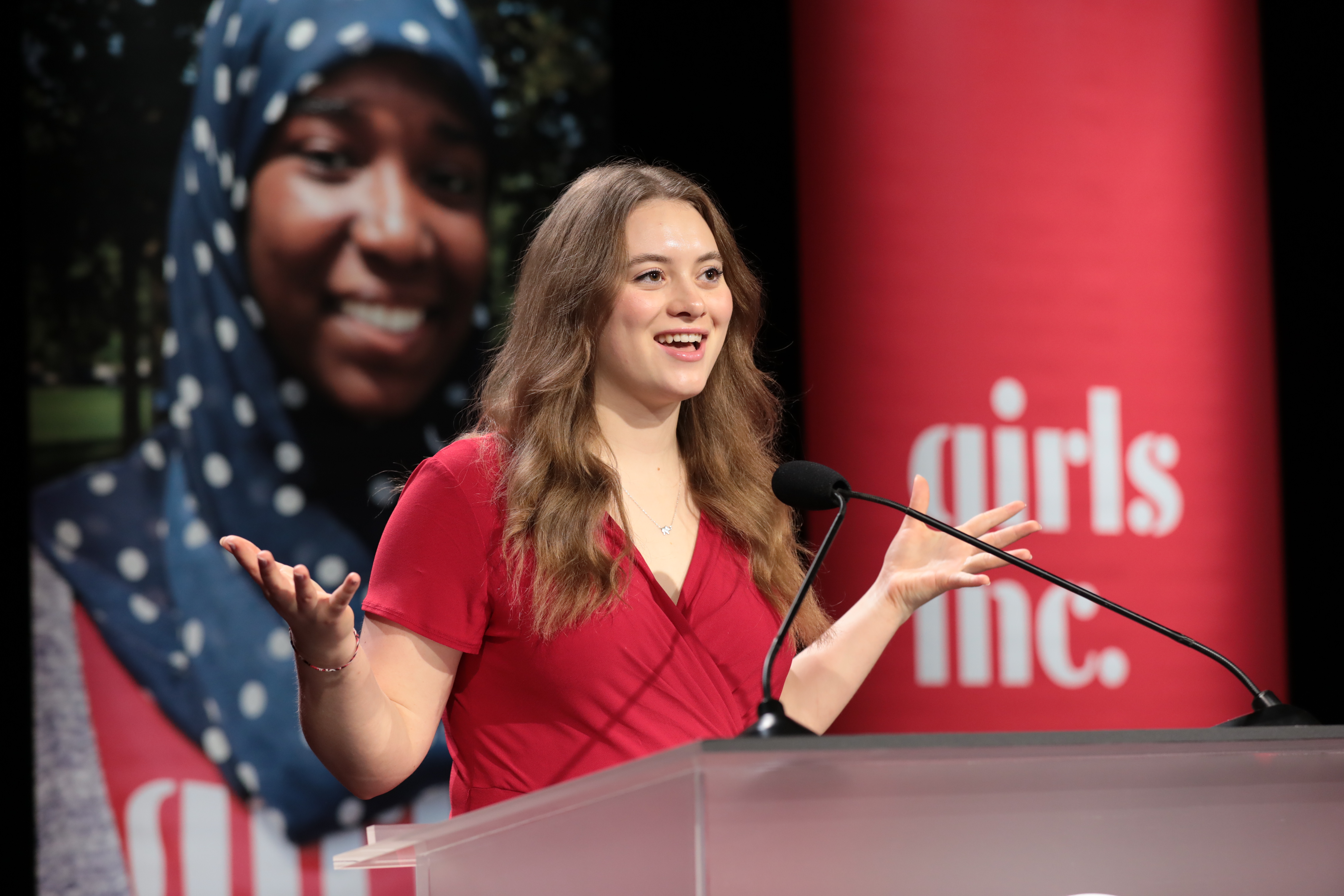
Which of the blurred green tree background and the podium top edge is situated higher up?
the blurred green tree background

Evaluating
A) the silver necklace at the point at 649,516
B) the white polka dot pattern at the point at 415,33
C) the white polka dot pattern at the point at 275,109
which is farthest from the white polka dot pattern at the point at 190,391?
the silver necklace at the point at 649,516

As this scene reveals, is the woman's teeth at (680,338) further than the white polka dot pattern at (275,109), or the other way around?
the white polka dot pattern at (275,109)

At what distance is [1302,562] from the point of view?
347 centimetres

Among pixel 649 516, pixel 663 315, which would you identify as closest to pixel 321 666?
pixel 649 516

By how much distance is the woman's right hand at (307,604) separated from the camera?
1.29 meters

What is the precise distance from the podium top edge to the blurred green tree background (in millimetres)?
2116

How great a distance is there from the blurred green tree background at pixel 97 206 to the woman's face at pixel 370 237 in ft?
0.74

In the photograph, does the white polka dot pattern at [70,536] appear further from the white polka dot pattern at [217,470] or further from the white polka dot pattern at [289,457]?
the white polka dot pattern at [289,457]

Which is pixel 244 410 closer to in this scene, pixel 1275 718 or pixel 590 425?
pixel 590 425

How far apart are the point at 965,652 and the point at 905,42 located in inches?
55.4

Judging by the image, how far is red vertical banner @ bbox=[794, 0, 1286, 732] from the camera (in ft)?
9.68

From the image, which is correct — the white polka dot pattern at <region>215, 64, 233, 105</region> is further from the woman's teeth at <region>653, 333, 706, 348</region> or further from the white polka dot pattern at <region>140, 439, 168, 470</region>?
the woman's teeth at <region>653, 333, 706, 348</region>

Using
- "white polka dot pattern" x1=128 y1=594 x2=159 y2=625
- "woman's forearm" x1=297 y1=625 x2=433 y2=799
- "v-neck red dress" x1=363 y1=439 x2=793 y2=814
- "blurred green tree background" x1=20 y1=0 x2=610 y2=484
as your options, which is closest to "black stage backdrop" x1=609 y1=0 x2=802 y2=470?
"blurred green tree background" x1=20 y1=0 x2=610 y2=484

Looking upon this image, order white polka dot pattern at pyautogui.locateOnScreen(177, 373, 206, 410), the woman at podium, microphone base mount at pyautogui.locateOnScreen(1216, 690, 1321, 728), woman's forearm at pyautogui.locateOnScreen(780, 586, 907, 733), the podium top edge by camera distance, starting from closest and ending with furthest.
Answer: the podium top edge < microphone base mount at pyautogui.locateOnScreen(1216, 690, 1321, 728) < the woman at podium < woman's forearm at pyautogui.locateOnScreen(780, 586, 907, 733) < white polka dot pattern at pyautogui.locateOnScreen(177, 373, 206, 410)
